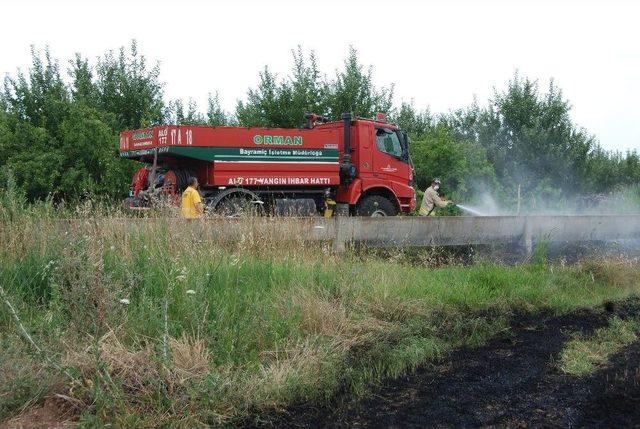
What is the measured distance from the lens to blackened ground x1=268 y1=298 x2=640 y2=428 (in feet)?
16.2

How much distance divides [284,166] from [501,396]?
1080 centimetres

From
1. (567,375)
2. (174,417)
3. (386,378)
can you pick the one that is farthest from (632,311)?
(174,417)

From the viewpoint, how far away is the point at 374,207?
1706 cm

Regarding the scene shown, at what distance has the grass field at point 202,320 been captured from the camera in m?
4.83

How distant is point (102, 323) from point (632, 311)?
676 centimetres

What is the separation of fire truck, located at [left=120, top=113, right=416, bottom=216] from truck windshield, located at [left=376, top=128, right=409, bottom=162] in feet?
0.08

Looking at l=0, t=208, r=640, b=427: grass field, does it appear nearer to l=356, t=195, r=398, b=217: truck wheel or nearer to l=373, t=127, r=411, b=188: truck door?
l=356, t=195, r=398, b=217: truck wheel

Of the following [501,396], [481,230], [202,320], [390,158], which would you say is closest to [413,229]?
[481,230]

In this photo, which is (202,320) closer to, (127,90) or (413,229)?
(413,229)

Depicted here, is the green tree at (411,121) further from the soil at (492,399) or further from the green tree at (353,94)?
the soil at (492,399)

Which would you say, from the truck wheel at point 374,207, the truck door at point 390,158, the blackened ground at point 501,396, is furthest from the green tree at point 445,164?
the blackened ground at point 501,396

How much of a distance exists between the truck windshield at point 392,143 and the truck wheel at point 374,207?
1.18 metres

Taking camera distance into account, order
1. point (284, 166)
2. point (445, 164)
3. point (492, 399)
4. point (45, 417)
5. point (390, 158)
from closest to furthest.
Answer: point (45, 417) → point (492, 399) → point (284, 166) → point (390, 158) → point (445, 164)

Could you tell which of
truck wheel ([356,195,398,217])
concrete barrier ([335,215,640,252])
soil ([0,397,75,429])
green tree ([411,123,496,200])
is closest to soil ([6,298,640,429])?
soil ([0,397,75,429])
